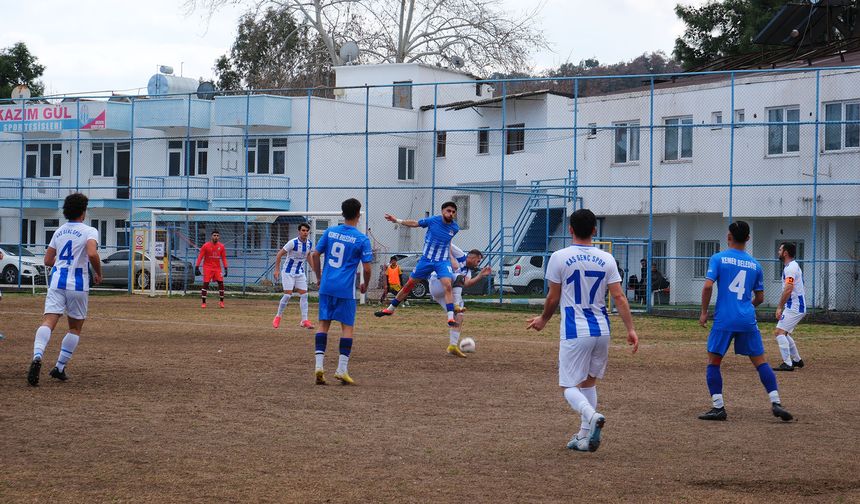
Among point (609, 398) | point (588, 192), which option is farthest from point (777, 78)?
point (609, 398)

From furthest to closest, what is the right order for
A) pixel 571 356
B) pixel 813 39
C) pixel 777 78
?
pixel 813 39, pixel 777 78, pixel 571 356

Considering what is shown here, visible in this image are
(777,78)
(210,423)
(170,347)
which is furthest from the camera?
(777,78)

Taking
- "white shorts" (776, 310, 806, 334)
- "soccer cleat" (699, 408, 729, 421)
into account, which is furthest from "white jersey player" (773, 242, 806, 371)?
"soccer cleat" (699, 408, 729, 421)

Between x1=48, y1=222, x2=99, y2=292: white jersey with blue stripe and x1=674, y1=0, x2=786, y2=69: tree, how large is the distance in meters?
38.5

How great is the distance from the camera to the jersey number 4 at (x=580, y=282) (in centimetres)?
811

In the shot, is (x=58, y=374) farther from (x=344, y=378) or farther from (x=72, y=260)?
(x=344, y=378)

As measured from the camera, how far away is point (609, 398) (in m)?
11.0

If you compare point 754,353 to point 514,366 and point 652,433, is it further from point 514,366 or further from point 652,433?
point 514,366

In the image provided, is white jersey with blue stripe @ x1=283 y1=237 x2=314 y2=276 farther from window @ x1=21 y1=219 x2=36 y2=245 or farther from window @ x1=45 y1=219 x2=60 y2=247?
window @ x1=21 y1=219 x2=36 y2=245

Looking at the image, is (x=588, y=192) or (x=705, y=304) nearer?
(x=705, y=304)

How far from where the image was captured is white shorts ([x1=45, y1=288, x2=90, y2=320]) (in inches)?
445

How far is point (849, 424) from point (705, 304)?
1.69 m

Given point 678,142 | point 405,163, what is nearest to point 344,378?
point 678,142

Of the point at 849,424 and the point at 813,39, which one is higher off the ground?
the point at 813,39
